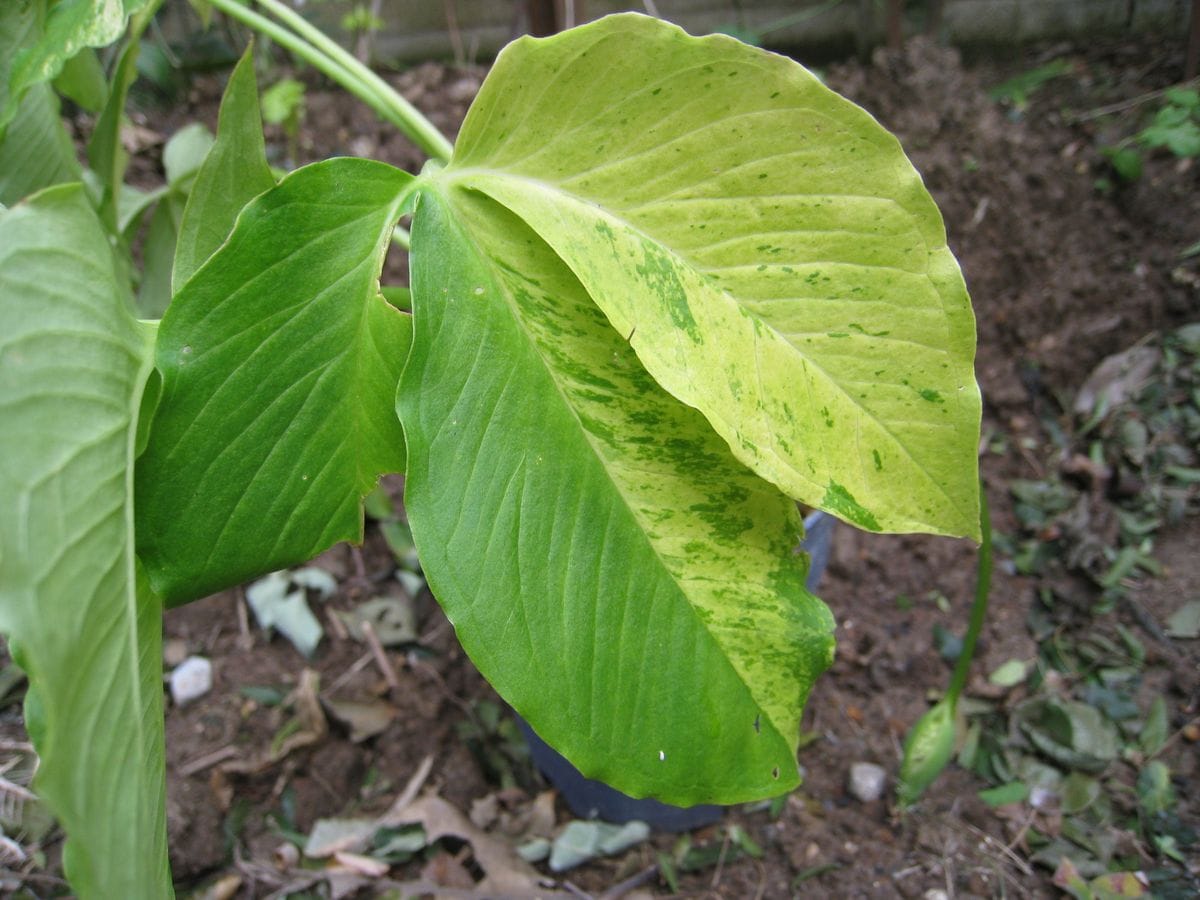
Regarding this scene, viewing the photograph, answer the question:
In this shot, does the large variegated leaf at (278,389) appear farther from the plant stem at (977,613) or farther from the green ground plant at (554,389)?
the plant stem at (977,613)

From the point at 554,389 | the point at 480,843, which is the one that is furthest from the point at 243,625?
the point at 554,389

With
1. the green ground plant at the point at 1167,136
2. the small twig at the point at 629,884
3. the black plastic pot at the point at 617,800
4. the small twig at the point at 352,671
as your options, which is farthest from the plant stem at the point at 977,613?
the green ground plant at the point at 1167,136

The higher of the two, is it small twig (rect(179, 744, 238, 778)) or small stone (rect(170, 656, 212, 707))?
small stone (rect(170, 656, 212, 707))

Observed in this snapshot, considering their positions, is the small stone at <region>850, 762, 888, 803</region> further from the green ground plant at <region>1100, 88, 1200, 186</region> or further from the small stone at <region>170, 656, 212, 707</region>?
the green ground plant at <region>1100, 88, 1200, 186</region>

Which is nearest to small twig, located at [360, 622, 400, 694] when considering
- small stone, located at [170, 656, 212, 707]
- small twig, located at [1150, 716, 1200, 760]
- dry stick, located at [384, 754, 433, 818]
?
dry stick, located at [384, 754, 433, 818]

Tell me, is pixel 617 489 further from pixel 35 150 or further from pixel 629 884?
pixel 35 150

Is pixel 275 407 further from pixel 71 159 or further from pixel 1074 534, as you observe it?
pixel 1074 534
